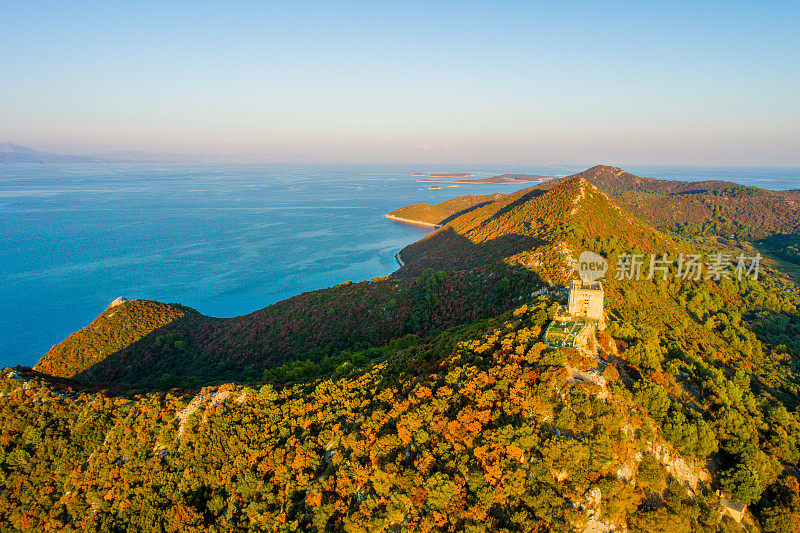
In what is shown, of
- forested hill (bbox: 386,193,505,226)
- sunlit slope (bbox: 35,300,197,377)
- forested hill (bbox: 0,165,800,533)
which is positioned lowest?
sunlit slope (bbox: 35,300,197,377)

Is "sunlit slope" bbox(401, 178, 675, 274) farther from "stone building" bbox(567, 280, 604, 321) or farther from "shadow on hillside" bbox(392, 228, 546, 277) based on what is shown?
"stone building" bbox(567, 280, 604, 321)

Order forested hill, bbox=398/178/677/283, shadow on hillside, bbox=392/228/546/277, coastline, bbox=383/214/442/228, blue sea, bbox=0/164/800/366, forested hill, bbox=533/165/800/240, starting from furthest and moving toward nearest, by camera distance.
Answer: coastline, bbox=383/214/442/228 → forested hill, bbox=533/165/800/240 → blue sea, bbox=0/164/800/366 → shadow on hillside, bbox=392/228/546/277 → forested hill, bbox=398/178/677/283

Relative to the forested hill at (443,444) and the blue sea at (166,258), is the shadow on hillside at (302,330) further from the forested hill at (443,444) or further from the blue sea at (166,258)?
the blue sea at (166,258)

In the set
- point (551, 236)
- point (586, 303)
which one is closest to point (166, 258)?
point (551, 236)

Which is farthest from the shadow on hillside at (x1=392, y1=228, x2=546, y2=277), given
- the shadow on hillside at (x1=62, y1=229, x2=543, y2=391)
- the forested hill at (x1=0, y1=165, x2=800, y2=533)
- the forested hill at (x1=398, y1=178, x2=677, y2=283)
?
the forested hill at (x1=0, y1=165, x2=800, y2=533)

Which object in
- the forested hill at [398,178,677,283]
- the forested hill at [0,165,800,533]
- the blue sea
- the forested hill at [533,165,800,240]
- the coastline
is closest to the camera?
the forested hill at [0,165,800,533]

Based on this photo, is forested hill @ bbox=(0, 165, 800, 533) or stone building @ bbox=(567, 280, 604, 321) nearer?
forested hill @ bbox=(0, 165, 800, 533)

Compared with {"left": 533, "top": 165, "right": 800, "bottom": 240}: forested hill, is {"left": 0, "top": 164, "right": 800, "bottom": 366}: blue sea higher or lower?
lower

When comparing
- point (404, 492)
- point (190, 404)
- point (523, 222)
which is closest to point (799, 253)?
point (523, 222)
